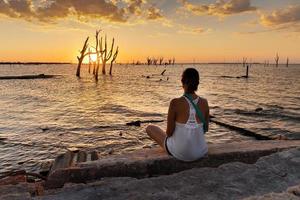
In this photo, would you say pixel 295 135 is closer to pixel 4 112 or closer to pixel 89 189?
pixel 89 189

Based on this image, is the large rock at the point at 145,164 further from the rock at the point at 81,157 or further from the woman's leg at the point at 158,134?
the rock at the point at 81,157

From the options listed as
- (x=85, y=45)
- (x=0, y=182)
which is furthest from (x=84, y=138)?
(x=85, y=45)

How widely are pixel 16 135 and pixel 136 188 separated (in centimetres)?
1047

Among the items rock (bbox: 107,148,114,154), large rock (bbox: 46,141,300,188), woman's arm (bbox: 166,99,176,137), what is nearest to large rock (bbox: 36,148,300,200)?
large rock (bbox: 46,141,300,188)

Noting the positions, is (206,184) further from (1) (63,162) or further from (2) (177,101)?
(1) (63,162)

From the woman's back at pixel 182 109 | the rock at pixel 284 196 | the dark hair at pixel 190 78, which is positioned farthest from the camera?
the woman's back at pixel 182 109

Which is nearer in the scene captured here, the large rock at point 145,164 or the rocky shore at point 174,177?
the rocky shore at point 174,177

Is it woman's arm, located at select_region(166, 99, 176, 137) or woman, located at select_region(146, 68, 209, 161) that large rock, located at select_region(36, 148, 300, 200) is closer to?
woman, located at select_region(146, 68, 209, 161)

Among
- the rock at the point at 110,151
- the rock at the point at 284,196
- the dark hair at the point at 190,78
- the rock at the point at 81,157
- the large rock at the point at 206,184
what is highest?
the dark hair at the point at 190,78

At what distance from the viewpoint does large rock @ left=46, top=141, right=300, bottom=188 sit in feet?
13.8

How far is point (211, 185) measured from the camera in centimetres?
392

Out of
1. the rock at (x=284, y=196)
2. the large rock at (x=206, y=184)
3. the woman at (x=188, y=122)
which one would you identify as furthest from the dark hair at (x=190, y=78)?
the rock at (x=284, y=196)

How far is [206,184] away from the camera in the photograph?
13.0 feet

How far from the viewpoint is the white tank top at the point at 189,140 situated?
14.3 ft
